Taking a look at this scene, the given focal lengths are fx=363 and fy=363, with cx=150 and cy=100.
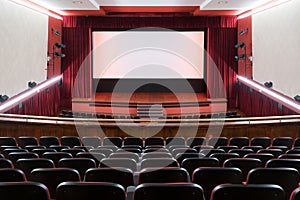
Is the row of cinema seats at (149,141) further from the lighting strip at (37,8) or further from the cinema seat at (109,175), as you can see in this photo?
the lighting strip at (37,8)

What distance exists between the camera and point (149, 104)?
16.5 m

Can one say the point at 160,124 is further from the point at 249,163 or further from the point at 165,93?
the point at 165,93

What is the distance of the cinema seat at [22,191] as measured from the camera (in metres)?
2.40

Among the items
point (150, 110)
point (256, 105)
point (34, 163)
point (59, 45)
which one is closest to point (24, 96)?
point (59, 45)

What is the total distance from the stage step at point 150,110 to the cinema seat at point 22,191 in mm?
13415

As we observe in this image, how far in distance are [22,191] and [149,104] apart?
14.1m

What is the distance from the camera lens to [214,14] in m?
17.5

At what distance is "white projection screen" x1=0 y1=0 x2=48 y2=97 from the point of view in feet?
39.4

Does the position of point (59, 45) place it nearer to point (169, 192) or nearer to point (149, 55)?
point (149, 55)

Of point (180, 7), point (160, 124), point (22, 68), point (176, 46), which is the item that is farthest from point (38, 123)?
point (176, 46)

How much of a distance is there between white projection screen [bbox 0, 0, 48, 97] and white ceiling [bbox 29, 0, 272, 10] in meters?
0.97

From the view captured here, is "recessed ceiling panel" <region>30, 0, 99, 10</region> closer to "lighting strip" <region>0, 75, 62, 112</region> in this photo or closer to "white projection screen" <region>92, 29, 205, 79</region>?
"lighting strip" <region>0, 75, 62, 112</region>

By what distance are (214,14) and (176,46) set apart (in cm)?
254

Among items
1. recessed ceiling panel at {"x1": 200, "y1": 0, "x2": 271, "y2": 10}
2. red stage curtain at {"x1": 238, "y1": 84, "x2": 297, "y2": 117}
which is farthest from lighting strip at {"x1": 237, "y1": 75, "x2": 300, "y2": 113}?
recessed ceiling panel at {"x1": 200, "y1": 0, "x2": 271, "y2": 10}
